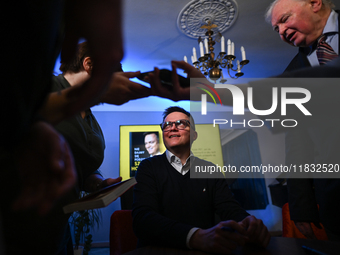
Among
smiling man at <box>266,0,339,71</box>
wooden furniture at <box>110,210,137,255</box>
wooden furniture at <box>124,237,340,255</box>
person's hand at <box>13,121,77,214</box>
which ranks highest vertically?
smiling man at <box>266,0,339,71</box>

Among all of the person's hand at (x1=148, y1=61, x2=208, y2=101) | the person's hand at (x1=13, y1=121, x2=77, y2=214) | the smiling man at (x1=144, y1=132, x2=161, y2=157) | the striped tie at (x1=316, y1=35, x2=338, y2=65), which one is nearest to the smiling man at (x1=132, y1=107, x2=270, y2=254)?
the person's hand at (x1=148, y1=61, x2=208, y2=101)

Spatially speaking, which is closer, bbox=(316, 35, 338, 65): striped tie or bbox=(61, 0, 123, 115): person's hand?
bbox=(61, 0, 123, 115): person's hand

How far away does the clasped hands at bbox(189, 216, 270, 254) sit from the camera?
0.87 meters

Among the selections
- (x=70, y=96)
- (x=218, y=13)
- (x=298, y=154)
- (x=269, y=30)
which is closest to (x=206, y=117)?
(x=269, y=30)

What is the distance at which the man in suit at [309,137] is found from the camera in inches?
47.0

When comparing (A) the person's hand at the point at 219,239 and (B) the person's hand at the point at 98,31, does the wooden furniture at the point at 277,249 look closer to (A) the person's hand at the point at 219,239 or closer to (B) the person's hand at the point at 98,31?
(A) the person's hand at the point at 219,239

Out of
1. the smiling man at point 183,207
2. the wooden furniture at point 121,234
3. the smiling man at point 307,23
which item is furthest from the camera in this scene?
the wooden furniture at point 121,234

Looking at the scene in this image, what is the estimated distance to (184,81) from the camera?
72 centimetres

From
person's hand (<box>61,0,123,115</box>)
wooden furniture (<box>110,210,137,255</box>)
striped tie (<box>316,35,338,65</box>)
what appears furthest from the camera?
wooden furniture (<box>110,210,137,255</box>)

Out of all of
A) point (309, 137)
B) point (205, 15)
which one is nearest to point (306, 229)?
point (309, 137)

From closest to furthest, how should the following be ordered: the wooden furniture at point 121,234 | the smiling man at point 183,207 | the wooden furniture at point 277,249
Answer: the wooden furniture at point 277,249
the smiling man at point 183,207
the wooden furniture at point 121,234

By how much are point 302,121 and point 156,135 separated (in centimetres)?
397

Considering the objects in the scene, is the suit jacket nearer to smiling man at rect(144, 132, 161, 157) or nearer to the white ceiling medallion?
the white ceiling medallion

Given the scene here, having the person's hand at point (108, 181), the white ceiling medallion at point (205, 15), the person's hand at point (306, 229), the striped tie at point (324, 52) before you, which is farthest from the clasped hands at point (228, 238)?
the white ceiling medallion at point (205, 15)
